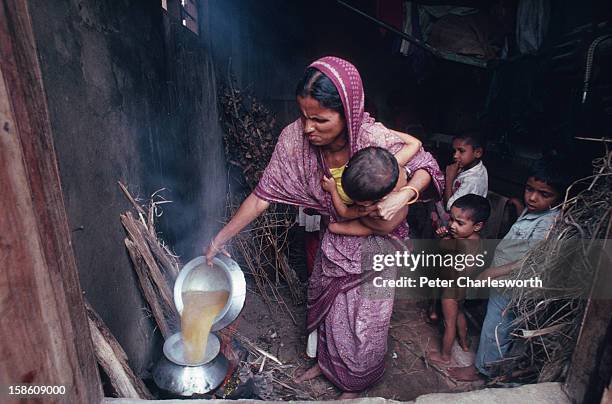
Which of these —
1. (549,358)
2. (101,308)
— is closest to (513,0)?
(549,358)

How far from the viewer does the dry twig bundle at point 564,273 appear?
142 cm

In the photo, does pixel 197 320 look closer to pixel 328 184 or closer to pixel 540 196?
pixel 328 184

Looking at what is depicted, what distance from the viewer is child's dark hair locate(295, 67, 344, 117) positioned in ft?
5.56

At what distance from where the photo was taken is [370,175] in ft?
5.73

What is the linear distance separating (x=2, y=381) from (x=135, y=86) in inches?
69.8

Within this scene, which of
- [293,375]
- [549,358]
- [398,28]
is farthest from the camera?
[398,28]

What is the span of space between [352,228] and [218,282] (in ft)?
3.14

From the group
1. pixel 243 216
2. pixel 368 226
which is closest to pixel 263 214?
pixel 243 216

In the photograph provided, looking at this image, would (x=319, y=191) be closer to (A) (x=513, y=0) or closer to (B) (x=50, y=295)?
(B) (x=50, y=295)

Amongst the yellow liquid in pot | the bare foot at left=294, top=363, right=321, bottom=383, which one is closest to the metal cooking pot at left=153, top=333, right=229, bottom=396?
the yellow liquid in pot

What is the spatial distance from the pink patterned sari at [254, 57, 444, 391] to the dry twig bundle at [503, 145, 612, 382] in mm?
668

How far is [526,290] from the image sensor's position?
186 centimetres

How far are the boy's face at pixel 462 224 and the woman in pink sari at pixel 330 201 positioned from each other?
0.69m

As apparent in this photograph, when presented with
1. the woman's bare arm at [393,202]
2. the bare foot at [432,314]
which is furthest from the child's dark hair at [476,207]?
the bare foot at [432,314]
